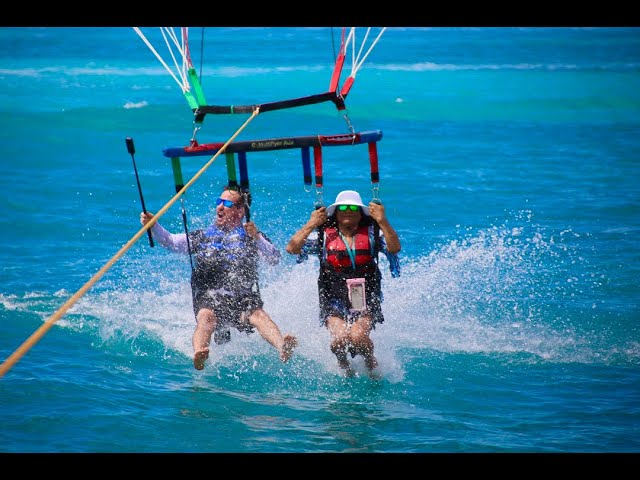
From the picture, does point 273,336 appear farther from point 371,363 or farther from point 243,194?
point 243,194

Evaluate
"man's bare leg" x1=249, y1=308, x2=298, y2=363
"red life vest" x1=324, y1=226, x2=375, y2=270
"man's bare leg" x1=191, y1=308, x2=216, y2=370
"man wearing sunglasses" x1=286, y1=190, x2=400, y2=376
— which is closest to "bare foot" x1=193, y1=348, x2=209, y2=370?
"man's bare leg" x1=191, y1=308, x2=216, y2=370

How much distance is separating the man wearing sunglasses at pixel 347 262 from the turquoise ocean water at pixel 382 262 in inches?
16.5

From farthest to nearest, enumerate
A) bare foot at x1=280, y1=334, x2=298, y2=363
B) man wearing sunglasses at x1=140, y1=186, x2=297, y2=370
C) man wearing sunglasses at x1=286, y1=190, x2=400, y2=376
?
man wearing sunglasses at x1=140, y1=186, x2=297, y2=370
man wearing sunglasses at x1=286, y1=190, x2=400, y2=376
bare foot at x1=280, y1=334, x2=298, y2=363

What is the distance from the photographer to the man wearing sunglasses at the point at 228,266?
20.0 ft

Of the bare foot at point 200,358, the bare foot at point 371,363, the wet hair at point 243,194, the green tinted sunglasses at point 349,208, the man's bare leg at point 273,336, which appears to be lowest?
the bare foot at point 371,363

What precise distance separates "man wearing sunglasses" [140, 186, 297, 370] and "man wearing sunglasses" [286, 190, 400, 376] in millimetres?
314

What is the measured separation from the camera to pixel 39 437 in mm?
5273

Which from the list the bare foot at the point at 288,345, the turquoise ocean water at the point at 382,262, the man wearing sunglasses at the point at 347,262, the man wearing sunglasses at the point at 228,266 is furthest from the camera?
the man wearing sunglasses at the point at 228,266

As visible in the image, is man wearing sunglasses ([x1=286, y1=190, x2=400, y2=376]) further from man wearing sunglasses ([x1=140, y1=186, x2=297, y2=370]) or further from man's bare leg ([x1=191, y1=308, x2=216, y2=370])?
man's bare leg ([x1=191, y1=308, x2=216, y2=370])

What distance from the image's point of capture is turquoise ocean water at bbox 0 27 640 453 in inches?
219

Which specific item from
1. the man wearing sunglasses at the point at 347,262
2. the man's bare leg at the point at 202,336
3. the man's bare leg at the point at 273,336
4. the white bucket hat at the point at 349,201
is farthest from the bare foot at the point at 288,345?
the white bucket hat at the point at 349,201

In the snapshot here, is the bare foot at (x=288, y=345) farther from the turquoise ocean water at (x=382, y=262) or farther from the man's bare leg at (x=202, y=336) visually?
the man's bare leg at (x=202, y=336)

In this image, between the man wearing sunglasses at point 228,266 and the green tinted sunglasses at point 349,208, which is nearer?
the green tinted sunglasses at point 349,208

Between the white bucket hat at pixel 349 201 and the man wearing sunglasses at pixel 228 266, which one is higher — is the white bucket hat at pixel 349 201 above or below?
above
